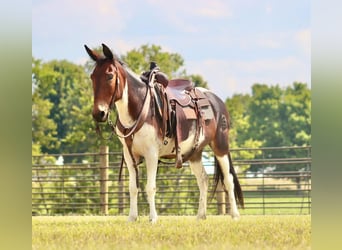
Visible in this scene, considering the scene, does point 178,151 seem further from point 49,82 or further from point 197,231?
point 49,82

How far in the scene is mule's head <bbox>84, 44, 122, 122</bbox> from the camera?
243 inches

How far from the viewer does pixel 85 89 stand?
22234 millimetres

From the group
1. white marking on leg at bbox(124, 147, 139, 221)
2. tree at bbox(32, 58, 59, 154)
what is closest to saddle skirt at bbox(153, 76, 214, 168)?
white marking on leg at bbox(124, 147, 139, 221)

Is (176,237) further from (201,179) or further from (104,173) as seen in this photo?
(104,173)

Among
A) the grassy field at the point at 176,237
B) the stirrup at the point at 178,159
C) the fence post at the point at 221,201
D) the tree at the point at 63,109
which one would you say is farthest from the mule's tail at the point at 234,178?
the tree at the point at 63,109

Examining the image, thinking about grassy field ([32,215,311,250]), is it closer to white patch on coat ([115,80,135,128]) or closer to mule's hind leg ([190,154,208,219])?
white patch on coat ([115,80,135,128])

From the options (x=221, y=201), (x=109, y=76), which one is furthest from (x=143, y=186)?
(x=109, y=76)

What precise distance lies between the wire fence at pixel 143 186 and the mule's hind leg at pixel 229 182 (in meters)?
0.69

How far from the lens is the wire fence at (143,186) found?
1300cm

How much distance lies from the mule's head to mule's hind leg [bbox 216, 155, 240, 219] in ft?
7.56

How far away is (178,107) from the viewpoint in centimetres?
728

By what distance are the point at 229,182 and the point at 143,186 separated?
9.79 metres

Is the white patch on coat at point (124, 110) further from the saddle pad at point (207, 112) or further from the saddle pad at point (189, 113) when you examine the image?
the saddle pad at point (207, 112)
